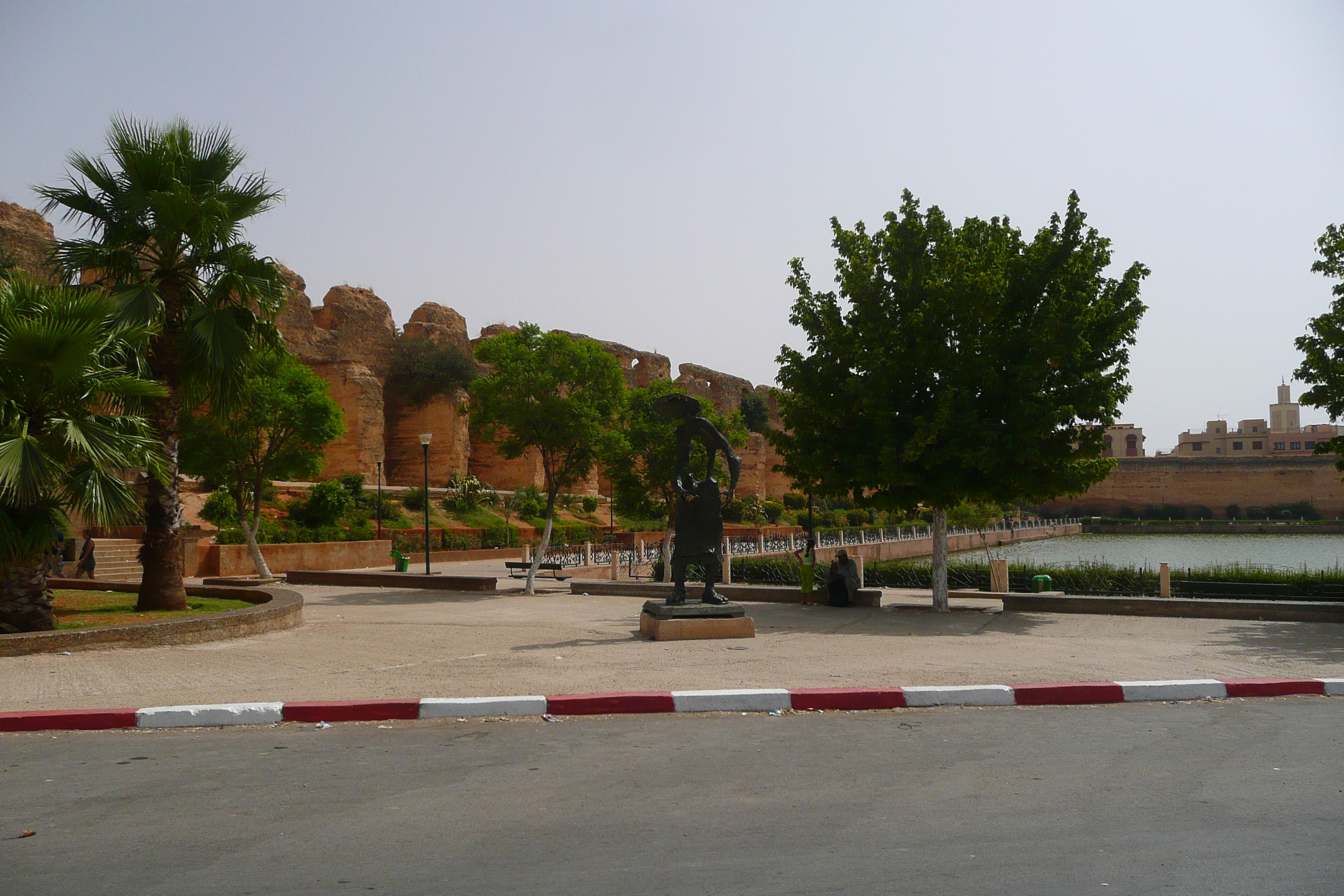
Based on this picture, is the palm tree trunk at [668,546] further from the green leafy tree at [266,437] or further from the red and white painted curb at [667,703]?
the red and white painted curb at [667,703]

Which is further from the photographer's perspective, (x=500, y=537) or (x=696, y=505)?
(x=500, y=537)

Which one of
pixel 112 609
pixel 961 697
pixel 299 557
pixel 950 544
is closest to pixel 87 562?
pixel 299 557

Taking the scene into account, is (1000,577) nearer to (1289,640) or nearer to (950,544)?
(1289,640)

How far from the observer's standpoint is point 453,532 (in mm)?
36688

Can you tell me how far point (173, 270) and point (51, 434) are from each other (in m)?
3.99

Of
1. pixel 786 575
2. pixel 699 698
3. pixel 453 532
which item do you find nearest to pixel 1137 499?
pixel 453 532

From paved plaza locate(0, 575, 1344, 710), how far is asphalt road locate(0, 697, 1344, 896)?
125 cm

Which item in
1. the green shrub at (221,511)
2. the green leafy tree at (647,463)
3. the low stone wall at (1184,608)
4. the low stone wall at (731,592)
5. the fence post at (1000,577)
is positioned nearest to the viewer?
the low stone wall at (1184,608)

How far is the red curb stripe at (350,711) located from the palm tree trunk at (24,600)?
527cm

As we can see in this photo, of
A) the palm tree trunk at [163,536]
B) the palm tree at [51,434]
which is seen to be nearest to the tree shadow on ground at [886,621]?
the palm tree at [51,434]

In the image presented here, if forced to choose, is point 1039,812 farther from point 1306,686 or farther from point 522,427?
point 522,427

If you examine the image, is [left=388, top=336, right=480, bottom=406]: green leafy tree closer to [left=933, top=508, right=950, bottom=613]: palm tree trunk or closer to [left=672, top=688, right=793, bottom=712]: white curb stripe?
[left=933, top=508, right=950, bottom=613]: palm tree trunk

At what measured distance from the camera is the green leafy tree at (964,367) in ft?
47.5

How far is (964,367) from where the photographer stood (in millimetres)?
14930
